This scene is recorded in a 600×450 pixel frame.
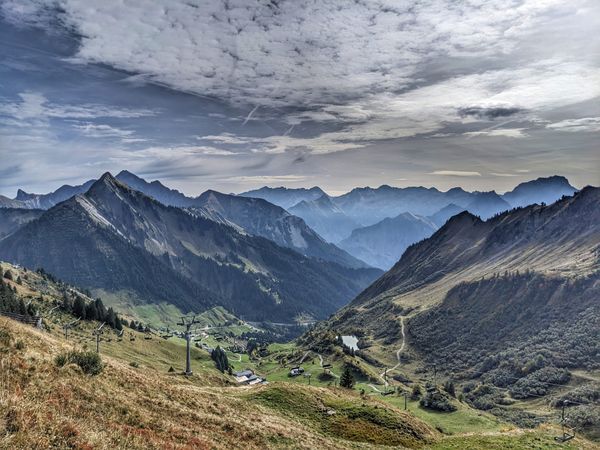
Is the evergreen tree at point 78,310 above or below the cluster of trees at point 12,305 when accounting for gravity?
below

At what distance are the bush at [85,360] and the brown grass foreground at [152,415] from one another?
1028 mm

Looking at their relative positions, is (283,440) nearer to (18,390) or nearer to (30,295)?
(18,390)

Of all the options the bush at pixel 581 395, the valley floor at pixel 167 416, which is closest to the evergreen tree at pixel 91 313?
the valley floor at pixel 167 416

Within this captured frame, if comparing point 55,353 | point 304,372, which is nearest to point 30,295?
point 304,372

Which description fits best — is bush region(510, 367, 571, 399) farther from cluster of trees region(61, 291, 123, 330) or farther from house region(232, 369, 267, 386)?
cluster of trees region(61, 291, 123, 330)

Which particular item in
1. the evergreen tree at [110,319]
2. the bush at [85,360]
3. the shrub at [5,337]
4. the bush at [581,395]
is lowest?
the bush at [581,395]

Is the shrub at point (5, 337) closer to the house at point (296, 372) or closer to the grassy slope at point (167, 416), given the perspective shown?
the grassy slope at point (167, 416)

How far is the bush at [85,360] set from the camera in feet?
122

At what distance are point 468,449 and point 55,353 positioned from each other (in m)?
47.2

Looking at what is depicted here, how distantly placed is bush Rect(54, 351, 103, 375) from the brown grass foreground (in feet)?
3.37

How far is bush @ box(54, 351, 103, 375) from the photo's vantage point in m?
37.3

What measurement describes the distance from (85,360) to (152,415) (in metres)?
9.47

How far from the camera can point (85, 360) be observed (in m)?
38.7

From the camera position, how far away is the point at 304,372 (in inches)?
7195
